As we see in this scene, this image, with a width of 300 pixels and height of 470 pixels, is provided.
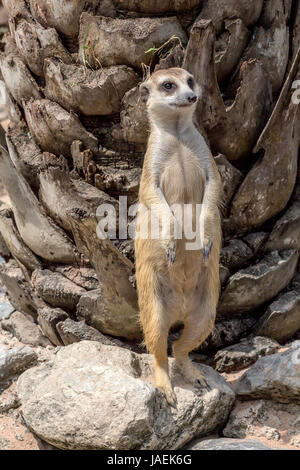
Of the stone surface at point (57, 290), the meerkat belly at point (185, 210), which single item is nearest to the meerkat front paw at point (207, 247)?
the meerkat belly at point (185, 210)

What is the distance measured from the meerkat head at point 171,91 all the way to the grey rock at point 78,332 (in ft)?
4.73

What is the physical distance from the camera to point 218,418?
3.31m

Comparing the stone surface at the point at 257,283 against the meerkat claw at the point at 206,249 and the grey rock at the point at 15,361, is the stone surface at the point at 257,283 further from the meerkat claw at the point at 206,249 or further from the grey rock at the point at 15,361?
the grey rock at the point at 15,361

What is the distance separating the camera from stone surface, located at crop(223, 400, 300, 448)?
3260mm

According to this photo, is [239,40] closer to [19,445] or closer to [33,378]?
[33,378]

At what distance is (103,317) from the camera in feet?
12.1

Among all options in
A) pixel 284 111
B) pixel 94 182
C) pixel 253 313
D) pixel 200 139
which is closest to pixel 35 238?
pixel 94 182

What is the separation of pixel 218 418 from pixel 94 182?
5.27ft

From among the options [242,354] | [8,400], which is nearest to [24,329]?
[8,400]

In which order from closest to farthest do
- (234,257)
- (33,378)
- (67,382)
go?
1. (67,382)
2. (33,378)
3. (234,257)

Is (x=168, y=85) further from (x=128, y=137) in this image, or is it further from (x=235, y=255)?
(x=235, y=255)

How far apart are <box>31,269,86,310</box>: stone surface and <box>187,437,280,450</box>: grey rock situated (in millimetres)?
1189

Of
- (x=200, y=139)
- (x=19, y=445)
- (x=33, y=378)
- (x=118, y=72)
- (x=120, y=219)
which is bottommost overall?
(x=19, y=445)

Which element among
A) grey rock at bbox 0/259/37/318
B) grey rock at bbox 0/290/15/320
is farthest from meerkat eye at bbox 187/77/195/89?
grey rock at bbox 0/290/15/320
